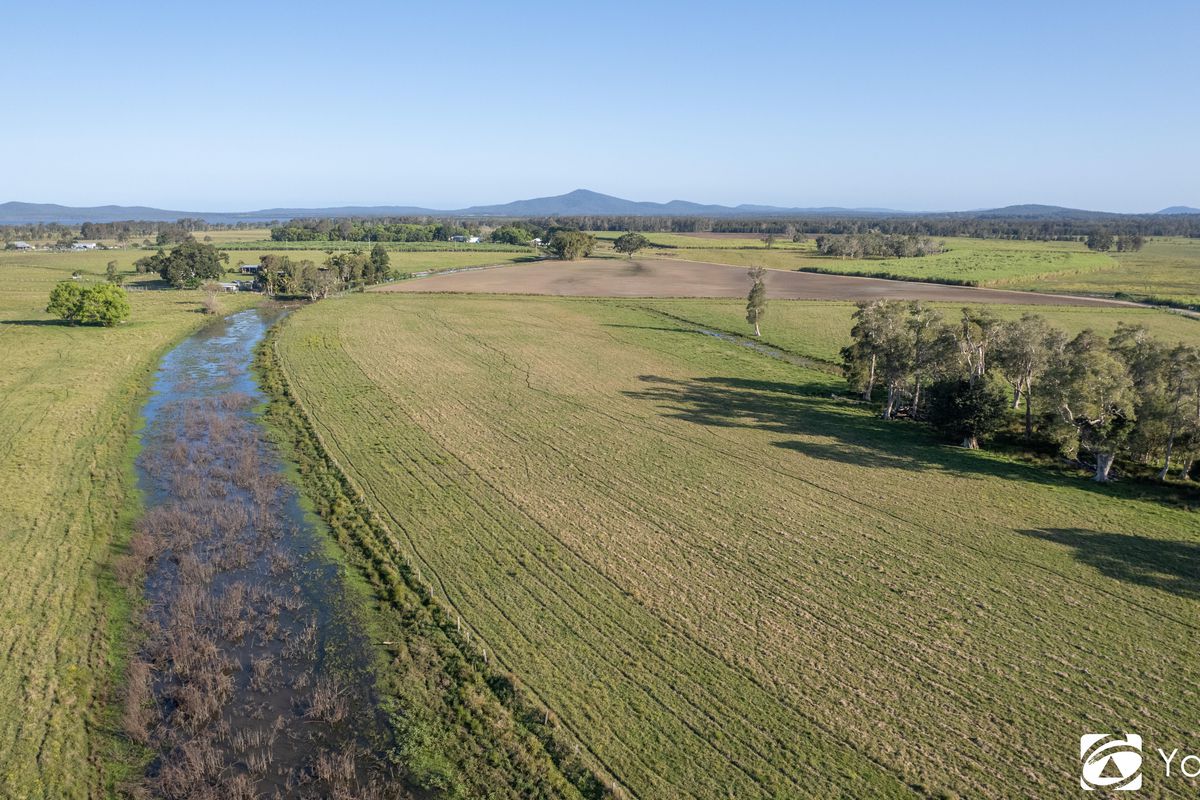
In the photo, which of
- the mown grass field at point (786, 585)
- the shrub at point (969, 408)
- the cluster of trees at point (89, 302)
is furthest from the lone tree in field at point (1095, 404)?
the cluster of trees at point (89, 302)

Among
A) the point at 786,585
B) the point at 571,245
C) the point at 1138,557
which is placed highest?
the point at 571,245

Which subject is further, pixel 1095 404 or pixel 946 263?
pixel 946 263

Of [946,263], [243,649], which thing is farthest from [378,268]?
[946,263]

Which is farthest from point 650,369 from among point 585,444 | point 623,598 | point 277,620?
point 277,620

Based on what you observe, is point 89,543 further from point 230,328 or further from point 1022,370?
point 230,328

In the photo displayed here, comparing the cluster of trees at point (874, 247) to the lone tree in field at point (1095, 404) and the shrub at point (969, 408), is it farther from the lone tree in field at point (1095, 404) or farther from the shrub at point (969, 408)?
the lone tree in field at point (1095, 404)

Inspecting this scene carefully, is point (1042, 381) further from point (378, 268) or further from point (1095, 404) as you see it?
point (378, 268)

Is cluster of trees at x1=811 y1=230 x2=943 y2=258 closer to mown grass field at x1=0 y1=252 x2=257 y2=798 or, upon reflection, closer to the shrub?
the shrub
